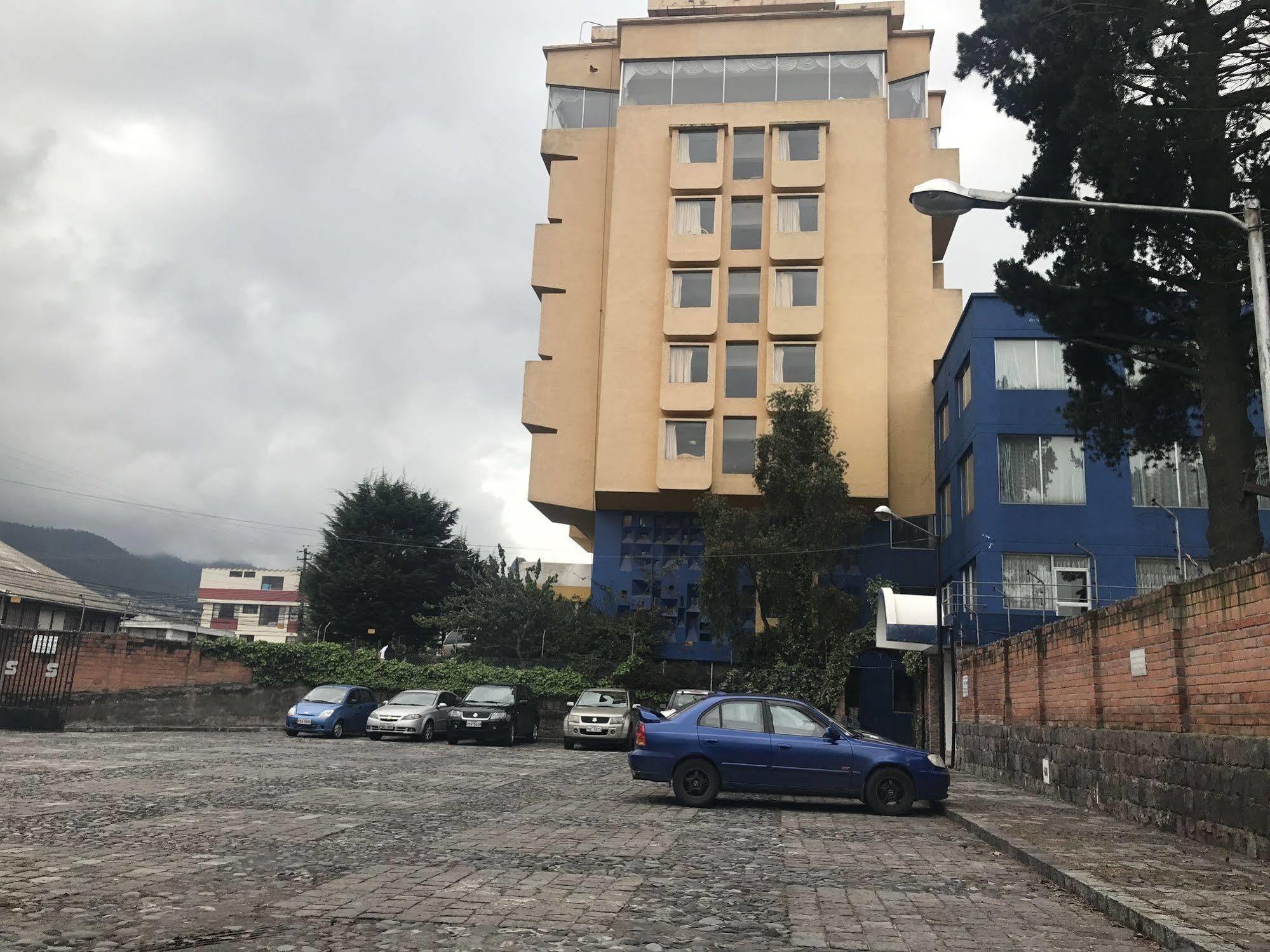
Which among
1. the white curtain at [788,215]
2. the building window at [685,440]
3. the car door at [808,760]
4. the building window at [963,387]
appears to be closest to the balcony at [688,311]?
the white curtain at [788,215]

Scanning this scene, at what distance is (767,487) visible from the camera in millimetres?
37281

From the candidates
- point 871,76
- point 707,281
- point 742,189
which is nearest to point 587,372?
point 707,281

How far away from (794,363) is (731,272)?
512 cm

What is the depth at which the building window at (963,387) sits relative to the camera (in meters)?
36.1

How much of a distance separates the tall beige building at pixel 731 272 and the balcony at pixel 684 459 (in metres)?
0.10

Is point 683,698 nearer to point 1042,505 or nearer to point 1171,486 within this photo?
point 1042,505

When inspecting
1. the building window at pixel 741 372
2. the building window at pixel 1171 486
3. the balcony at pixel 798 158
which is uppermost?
the balcony at pixel 798 158

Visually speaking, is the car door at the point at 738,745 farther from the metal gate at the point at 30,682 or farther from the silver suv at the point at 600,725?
the metal gate at the point at 30,682

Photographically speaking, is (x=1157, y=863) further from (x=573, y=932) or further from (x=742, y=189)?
(x=742, y=189)

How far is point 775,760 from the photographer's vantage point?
13.4 metres

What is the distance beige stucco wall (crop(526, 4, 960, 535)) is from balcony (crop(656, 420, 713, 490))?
0.14 meters

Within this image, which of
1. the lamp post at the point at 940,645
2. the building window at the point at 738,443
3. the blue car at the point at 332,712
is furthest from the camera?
the building window at the point at 738,443

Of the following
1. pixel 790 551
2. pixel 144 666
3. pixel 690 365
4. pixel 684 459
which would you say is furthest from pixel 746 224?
pixel 144 666

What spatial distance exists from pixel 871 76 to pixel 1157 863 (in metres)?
44.9
